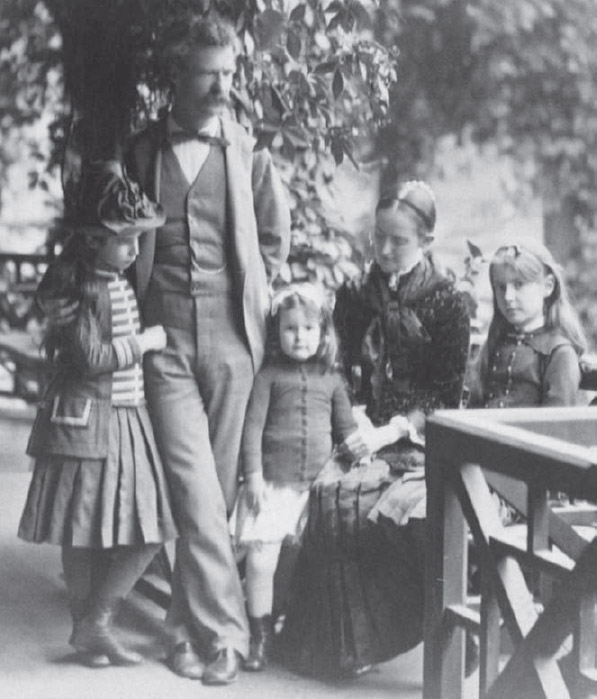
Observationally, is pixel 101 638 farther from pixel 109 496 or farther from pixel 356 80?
pixel 356 80

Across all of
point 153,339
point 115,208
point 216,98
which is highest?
point 216,98

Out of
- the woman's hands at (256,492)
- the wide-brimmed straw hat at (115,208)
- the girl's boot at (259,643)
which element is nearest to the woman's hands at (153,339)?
the wide-brimmed straw hat at (115,208)

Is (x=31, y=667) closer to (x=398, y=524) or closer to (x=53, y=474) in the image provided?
(x=53, y=474)

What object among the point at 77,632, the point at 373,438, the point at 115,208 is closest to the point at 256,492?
the point at 373,438

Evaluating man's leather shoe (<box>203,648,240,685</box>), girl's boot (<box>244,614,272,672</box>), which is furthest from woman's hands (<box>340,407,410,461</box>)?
man's leather shoe (<box>203,648,240,685</box>)

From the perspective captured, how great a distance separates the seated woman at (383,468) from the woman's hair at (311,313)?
150 mm

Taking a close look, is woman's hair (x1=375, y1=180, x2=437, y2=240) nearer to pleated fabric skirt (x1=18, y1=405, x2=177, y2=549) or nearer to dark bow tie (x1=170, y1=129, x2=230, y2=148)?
dark bow tie (x1=170, y1=129, x2=230, y2=148)

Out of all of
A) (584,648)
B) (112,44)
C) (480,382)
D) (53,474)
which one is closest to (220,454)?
(53,474)

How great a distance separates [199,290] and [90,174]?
1.61ft

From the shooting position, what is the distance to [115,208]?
4.11 metres

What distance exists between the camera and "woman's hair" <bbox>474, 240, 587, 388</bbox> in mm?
4227

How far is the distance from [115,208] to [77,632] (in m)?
1.28

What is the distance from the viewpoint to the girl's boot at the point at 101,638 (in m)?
4.18

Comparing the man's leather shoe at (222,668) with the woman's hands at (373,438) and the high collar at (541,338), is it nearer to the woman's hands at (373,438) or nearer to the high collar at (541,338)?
the woman's hands at (373,438)
